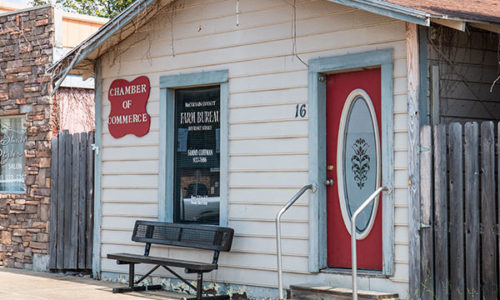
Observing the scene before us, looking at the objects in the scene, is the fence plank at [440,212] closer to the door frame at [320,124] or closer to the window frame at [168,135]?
the door frame at [320,124]

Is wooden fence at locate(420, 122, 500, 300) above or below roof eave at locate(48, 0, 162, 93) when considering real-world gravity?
below

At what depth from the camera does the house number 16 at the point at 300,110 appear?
9826 millimetres

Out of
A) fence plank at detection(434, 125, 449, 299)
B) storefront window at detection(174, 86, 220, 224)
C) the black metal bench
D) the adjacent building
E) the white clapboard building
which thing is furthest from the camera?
the adjacent building

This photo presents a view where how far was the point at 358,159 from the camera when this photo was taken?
9.44 m

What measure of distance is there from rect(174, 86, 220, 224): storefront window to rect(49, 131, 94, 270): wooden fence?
1.94 m

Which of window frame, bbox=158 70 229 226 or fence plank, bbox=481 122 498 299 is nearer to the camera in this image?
fence plank, bbox=481 122 498 299

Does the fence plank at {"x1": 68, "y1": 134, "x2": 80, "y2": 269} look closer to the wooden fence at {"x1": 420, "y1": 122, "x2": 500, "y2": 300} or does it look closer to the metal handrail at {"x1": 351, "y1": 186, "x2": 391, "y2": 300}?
the metal handrail at {"x1": 351, "y1": 186, "x2": 391, "y2": 300}

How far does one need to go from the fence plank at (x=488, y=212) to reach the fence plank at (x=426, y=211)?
557 mm

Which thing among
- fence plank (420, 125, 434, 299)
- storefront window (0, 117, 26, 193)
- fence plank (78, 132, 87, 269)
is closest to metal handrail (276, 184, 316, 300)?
fence plank (420, 125, 434, 299)

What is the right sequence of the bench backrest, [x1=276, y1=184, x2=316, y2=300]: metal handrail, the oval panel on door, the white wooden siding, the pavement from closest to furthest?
[x1=276, y1=184, x2=316, y2=300]: metal handrail → the white wooden siding → the oval panel on door → the bench backrest → the pavement

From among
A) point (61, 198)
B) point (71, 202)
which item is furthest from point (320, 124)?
point (61, 198)

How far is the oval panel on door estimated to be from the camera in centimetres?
927

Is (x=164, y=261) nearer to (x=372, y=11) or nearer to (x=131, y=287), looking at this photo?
(x=131, y=287)

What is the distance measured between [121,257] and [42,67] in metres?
4.04
